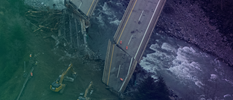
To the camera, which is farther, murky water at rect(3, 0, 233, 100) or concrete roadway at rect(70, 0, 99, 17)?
concrete roadway at rect(70, 0, 99, 17)

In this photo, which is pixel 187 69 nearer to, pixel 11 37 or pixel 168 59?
pixel 168 59

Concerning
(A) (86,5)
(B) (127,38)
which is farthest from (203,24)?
(A) (86,5)

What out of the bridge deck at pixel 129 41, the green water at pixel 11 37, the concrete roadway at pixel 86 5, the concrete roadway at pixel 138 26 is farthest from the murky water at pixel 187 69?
the green water at pixel 11 37

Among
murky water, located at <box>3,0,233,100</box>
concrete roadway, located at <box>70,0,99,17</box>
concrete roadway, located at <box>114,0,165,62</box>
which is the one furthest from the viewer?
concrete roadway, located at <box>70,0,99,17</box>

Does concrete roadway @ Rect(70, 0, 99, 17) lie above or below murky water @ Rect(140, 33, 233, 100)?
above

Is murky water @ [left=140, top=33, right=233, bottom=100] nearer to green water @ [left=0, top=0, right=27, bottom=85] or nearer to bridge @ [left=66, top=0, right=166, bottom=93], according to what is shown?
bridge @ [left=66, top=0, right=166, bottom=93]

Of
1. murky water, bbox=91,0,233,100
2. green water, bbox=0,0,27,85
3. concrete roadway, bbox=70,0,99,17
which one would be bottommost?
green water, bbox=0,0,27,85

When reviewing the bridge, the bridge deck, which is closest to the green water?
the bridge

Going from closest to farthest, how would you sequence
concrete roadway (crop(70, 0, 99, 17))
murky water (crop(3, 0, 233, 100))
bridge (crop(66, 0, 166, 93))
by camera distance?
bridge (crop(66, 0, 166, 93))
murky water (crop(3, 0, 233, 100))
concrete roadway (crop(70, 0, 99, 17))
